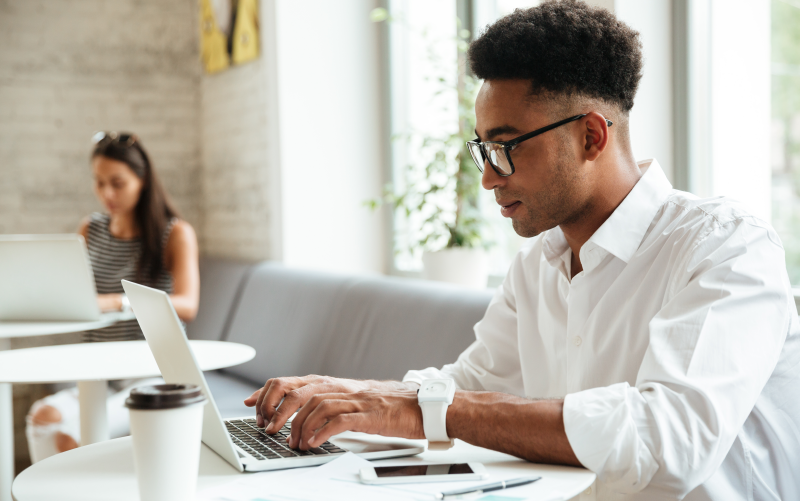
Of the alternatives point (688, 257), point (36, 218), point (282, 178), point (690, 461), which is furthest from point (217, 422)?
point (36, 218)

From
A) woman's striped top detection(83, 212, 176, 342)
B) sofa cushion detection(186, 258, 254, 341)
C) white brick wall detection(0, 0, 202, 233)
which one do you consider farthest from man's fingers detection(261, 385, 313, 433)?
white brick wall detection(0, 0, 202, 233)

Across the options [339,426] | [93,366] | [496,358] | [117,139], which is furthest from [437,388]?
[117,139]

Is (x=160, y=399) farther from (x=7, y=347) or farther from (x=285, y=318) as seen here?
(x=285, y=318)

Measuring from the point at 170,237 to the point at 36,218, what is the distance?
125cm

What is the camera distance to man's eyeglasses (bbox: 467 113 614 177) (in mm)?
1264

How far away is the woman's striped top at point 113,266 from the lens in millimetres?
3155

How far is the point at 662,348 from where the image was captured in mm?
1033

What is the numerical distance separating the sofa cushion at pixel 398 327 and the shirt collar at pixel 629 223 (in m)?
0.91

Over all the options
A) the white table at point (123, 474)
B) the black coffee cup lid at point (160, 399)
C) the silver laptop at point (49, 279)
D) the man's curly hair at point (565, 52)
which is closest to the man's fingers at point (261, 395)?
the white table at point (123, 474)

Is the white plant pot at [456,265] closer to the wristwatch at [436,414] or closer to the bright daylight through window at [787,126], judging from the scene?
the bright daylight through window at [787,126]

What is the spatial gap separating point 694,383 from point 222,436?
60 centimetres

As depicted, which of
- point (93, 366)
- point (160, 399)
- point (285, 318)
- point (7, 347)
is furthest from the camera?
point (285, 318)

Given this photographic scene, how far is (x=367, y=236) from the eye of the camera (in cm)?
382

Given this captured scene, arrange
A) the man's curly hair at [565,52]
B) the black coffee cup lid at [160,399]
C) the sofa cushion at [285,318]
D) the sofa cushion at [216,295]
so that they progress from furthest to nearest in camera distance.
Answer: the sofa cushion at [216,295] < the sofa cushion at [285,318] < the man's curly hair at [565,52] < the black coffee cup lid at [160,399]
